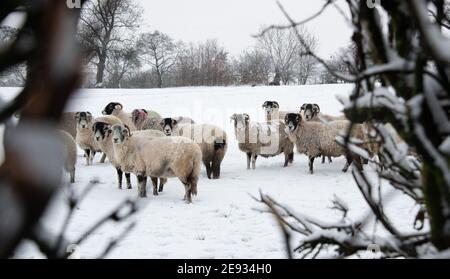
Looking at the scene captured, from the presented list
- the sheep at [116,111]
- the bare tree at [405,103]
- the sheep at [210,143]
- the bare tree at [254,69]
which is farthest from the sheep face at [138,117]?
the bare tree at [254,69]

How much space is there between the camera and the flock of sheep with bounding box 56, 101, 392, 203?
28.9ft

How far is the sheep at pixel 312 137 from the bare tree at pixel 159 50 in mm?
25407

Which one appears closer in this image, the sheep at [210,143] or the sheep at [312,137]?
the sheep at [210,143]

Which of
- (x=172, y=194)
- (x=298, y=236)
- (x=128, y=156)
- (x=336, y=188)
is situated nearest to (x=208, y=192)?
(x=172, y=194)

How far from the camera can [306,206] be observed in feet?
27.9

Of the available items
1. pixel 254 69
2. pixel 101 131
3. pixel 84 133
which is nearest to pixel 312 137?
pixel 101 131

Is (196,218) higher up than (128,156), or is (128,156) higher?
(128,156)

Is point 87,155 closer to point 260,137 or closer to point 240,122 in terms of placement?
point 240,122

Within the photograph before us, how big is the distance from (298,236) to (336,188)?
4.01 m

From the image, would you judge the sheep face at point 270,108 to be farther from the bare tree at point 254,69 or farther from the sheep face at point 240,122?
the bare tree at point 254,69

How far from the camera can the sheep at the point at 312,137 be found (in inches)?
467

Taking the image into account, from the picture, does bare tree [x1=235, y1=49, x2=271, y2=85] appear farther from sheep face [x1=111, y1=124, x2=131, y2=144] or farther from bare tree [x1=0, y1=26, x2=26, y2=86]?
bare tree [x1=0, y1=26, x2=26, y2=86]

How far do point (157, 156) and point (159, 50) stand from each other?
110ft
